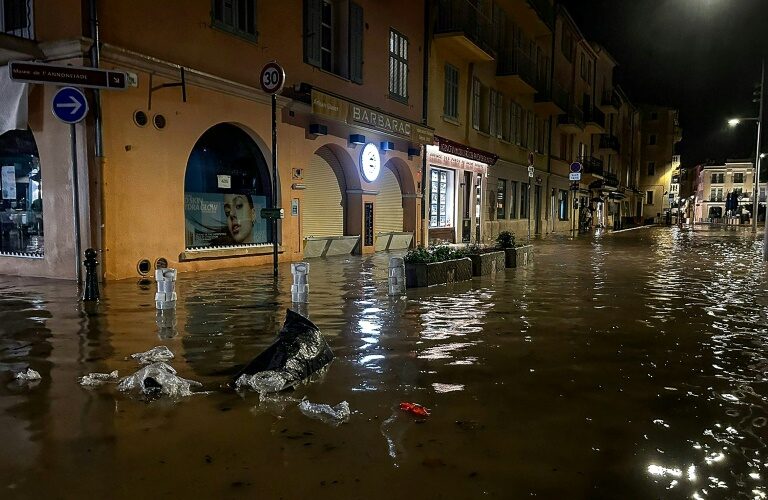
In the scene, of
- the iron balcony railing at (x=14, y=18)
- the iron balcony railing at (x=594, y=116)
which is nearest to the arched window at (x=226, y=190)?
the iron balcony railing at (x=14, y=18)

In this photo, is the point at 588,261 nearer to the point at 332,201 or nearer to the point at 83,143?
the point at 332,201

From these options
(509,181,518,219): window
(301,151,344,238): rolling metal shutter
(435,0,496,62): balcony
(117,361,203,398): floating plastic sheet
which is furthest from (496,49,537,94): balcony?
(117,361,203,398): floating plastic sheet

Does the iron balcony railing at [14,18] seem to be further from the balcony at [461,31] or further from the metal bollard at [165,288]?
the balcony at [461,31]

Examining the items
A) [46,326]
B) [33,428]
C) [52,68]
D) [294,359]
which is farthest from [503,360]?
[52,68]

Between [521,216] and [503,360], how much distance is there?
1100 inches

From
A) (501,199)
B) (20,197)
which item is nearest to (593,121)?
(501,199)

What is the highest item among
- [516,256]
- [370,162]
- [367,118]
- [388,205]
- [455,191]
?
[367,118]

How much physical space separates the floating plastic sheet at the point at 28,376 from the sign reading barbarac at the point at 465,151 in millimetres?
17691

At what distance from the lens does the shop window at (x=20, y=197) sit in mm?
11141

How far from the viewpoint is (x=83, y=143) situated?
1008 cm

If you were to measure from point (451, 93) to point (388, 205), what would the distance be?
5.91 m

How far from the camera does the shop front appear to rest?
2239cm

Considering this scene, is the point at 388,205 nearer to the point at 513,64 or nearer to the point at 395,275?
→ the point at 395,275

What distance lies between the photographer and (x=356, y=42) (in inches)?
672
